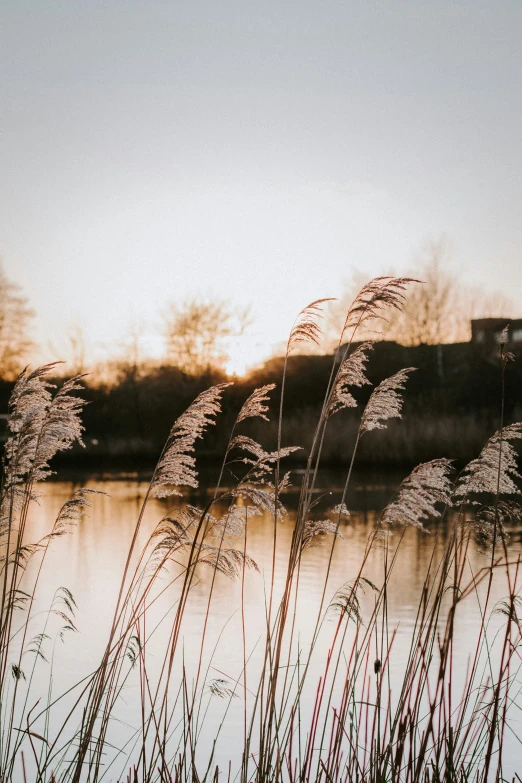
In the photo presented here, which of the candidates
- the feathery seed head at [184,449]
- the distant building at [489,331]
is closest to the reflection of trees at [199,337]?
the distant building at [489,331]

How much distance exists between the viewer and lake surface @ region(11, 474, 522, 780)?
224 inches

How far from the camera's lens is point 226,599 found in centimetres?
910

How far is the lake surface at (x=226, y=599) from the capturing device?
568 cm

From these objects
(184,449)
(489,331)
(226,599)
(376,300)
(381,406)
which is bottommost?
(226,599)

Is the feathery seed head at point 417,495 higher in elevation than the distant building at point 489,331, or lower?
lower

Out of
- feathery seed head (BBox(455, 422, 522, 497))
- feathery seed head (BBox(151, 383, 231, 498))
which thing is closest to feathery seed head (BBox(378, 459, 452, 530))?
feathery seed head (BBox(455, 422, 522, 497))

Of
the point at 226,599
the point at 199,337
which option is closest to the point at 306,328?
the point at 226,599

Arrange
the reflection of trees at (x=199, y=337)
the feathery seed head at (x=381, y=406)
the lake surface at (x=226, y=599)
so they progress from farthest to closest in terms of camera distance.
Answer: the reflection of trees at (x=199, y=337)
the lake surface at (x=226, y=599)
the feathery seed head at (x=381, y=406)

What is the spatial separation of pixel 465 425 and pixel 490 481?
1739 cm

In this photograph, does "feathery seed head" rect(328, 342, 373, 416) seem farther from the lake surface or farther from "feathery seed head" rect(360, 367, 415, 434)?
the lake surface

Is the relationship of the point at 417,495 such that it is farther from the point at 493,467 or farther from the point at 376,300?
the point at 376,300

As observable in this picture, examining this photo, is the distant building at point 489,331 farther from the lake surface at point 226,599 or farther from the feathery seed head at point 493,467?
the feathery seed head at point 493,467

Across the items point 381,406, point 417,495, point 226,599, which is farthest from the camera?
point 226,599

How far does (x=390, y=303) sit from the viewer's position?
2.69 m
